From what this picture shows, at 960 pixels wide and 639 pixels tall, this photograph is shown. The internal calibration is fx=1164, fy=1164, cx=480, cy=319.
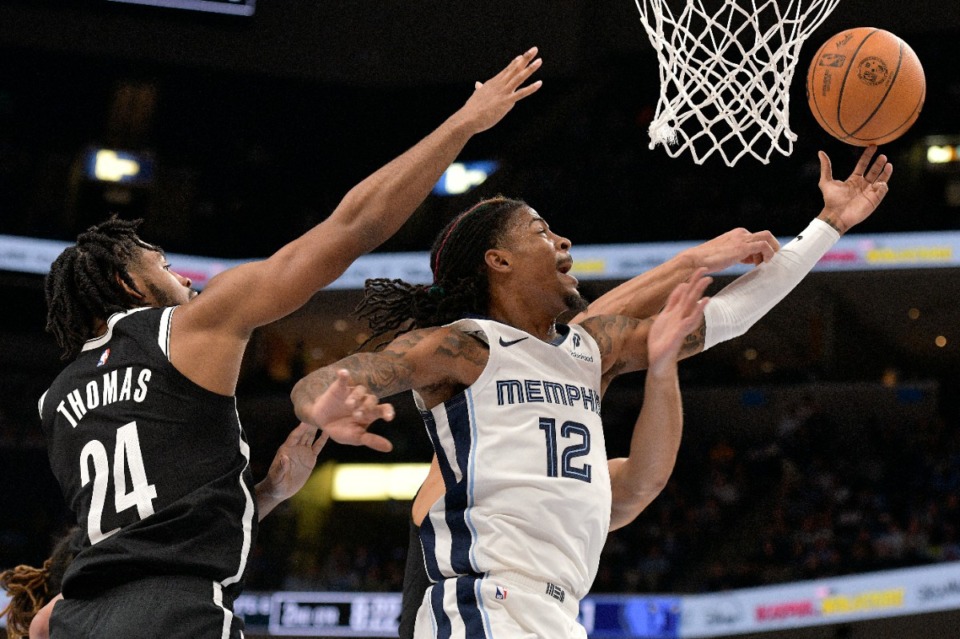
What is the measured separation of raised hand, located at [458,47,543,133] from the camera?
3078 millimetres

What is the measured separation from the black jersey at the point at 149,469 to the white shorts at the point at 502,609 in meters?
0.51

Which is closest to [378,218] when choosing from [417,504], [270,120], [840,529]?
[417,504]

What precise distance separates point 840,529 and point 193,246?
9.49 meters

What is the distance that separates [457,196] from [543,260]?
1305 cm

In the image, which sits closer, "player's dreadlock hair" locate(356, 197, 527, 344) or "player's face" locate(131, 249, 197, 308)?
"player's face" locate(131, 249, 197, 308)

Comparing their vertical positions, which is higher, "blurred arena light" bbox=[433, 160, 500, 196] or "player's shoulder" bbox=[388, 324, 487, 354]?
"blurred arena light" bbox=[433, 160, 500, 196]

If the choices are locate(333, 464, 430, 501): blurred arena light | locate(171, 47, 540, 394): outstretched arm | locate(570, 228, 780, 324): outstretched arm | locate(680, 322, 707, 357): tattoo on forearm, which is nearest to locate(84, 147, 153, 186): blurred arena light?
locate(333, 464, 430, 501): blurred arena light

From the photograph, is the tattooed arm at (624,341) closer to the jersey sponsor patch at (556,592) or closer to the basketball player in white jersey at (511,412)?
the basketball player in white jersey at (511,412)

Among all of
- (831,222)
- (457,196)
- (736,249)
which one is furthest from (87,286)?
(457,196)

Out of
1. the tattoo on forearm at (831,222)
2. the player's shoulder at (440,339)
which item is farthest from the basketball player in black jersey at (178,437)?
the tattoo on forearm at (831,222)

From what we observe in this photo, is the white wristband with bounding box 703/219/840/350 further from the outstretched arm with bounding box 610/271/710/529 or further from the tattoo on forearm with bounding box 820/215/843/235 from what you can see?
the outstretched arm with bounding box 610/271/710/529

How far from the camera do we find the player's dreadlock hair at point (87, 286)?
10.2ft

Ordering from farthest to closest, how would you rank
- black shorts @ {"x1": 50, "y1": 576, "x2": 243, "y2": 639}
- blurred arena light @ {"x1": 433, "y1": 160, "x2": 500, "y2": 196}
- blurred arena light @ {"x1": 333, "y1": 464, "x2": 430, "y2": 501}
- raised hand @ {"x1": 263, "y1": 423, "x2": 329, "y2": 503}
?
blurred arena light @ {"x1": 333, "y1": 464, "x2": 430, "y2": 501}, blurred arena light @ {"x1": 433, "y1": 160, "x2": 500, "y2": 196}, raised hand @ {"x1": 263, "y1": 423, "x2": 329, "y2": 503}, black shorts @ {"x1": 50, "y1": 576, "x2": 243, "y2": 639}

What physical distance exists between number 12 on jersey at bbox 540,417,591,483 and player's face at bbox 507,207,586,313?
0.42 metres
